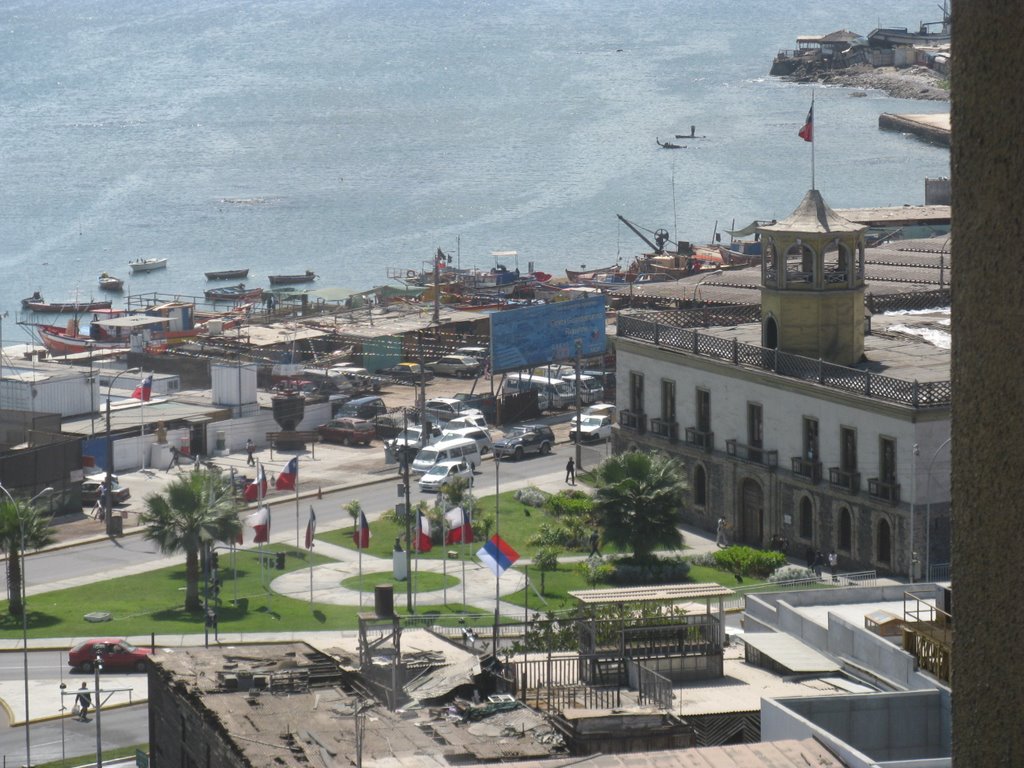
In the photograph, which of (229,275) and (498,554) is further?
(229,275)

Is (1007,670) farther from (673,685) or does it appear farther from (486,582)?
(486,582)

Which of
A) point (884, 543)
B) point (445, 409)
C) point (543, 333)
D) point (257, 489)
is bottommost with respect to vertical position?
point (884, 543)

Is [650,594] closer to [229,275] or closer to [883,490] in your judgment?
[883,490]

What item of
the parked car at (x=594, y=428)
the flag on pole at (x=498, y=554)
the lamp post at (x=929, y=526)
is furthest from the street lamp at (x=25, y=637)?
the lamp post at (x=929, y=526)

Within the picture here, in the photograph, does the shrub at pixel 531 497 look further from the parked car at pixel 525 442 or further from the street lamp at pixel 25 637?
the street lamp at pixel 25 637

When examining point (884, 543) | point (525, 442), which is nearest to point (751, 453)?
point (884, 543)
